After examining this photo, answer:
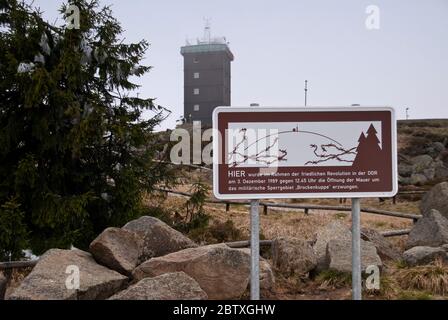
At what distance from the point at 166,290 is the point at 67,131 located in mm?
6973

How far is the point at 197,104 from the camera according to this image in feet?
230

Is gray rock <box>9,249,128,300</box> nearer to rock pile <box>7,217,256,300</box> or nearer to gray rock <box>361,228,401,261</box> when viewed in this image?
rock pile <box>7,217,256,300</box>

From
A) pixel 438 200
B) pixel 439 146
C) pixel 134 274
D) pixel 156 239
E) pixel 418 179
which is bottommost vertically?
pixel 134 274

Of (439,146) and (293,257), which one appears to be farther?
(439,146)

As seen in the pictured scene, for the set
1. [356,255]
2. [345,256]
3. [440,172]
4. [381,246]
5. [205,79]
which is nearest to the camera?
[356,255]

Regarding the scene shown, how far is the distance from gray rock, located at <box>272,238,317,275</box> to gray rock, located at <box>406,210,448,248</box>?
3.12m

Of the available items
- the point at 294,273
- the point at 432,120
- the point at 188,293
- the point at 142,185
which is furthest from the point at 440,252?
the point at 432,120

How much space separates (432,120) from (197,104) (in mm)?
33873

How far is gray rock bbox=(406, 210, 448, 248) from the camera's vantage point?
942 cm

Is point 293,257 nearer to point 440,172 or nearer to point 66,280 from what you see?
point 66,280

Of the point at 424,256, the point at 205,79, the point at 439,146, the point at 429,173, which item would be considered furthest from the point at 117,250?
the point at 205,79

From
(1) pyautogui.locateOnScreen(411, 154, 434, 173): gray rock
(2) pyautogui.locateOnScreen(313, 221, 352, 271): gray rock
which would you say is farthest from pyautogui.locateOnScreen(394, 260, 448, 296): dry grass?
(1) pyautogui.locateOnScreen(411, 154, 434, 173): gray rock

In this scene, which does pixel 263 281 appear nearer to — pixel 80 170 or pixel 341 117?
pixel 341 117

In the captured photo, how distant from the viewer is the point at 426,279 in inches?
275
